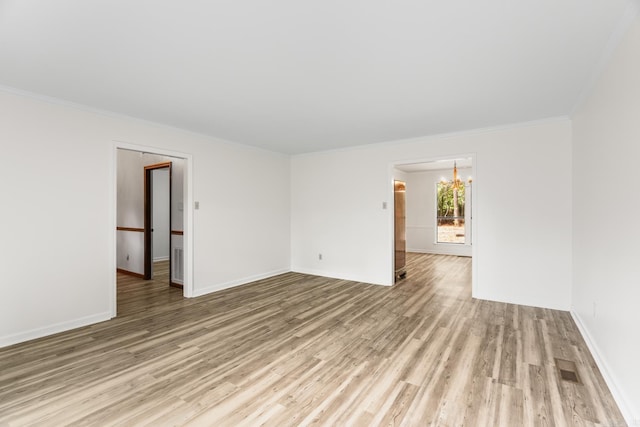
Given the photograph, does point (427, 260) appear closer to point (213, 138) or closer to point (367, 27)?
point (213, 138)

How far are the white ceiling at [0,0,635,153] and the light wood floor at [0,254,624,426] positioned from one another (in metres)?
2.47

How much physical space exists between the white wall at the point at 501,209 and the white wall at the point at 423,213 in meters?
4.48

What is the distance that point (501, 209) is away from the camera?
4.16 m

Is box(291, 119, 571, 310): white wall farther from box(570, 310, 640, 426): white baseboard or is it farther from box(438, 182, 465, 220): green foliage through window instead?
box(438, 182, 465, 220): green foliage through window

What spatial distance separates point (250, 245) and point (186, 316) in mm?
1913

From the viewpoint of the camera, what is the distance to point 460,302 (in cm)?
419

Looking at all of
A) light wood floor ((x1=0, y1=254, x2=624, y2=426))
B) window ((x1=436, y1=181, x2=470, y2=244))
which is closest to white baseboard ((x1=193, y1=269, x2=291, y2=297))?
light wood floor ((x1=0, y1=254, x2=624, y2=426))

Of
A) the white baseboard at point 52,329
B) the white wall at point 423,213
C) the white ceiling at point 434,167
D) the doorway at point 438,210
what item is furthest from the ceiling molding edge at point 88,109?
the white wall at point 423,213

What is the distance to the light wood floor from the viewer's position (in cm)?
188

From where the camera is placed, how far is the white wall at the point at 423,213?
9023mm

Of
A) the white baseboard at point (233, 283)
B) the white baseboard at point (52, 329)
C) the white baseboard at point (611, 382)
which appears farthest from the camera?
the white baseboard at point (233, 283)

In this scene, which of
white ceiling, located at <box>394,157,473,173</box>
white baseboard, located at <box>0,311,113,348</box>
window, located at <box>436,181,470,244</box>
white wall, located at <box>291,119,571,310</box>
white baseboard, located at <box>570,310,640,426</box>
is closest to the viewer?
white baseboard, located at <box>570,310,640,426</box>

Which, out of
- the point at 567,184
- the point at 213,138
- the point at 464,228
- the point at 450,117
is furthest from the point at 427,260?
the point at 213,138

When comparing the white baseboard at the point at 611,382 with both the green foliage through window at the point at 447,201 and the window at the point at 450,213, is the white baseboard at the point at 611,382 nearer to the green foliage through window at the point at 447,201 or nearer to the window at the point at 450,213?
the window at the point at 450,213
